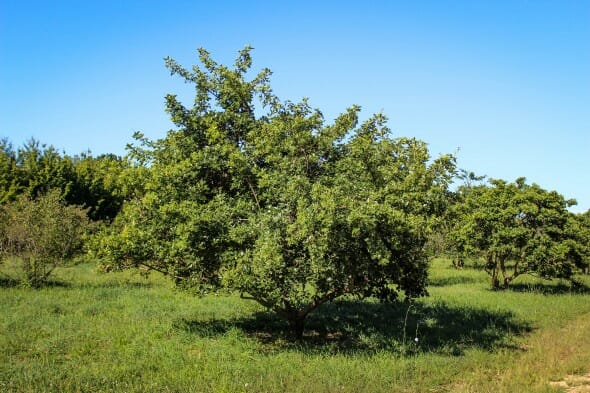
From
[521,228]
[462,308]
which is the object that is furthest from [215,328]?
[521,228]

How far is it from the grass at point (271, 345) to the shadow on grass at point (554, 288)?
11.2 feet

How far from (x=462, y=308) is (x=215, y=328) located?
9.00 meters

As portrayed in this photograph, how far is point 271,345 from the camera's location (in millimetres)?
11422

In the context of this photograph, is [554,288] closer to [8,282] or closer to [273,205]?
[273,205]

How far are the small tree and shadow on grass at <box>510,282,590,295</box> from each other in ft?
66.2

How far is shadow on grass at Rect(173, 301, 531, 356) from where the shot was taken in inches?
454

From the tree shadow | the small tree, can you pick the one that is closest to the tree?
the small tree

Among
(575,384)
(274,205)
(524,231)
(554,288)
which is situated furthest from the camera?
(554,288)

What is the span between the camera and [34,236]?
1956 centimetres

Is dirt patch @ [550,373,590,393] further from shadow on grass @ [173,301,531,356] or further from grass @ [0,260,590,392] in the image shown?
shadow on grass @ [173,301,531,356]

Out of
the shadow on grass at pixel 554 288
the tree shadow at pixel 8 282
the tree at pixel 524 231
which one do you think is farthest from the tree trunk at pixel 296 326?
the shadow on grass at pixel 554 288

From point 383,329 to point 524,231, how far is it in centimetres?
1104

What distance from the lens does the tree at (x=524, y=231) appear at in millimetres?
21266

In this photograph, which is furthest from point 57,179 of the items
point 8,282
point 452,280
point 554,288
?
point 554,288
